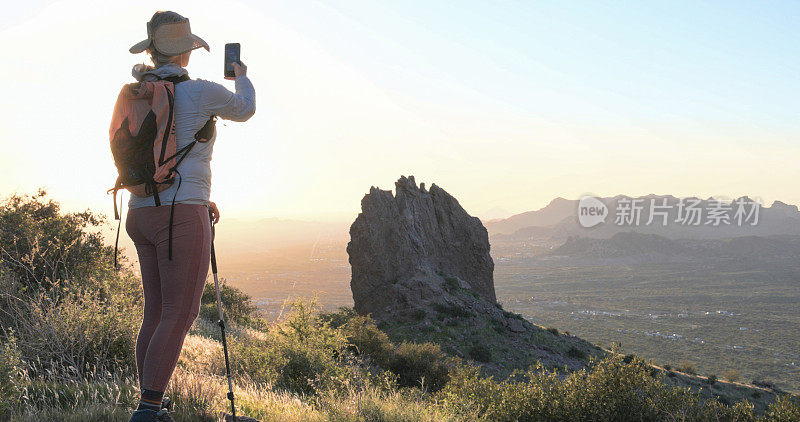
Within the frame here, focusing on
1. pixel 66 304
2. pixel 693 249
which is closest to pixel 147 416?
pixel 66 304

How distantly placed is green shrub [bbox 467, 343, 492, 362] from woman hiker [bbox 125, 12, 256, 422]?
27.0 meters

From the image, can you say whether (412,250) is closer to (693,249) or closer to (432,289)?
(432,289)

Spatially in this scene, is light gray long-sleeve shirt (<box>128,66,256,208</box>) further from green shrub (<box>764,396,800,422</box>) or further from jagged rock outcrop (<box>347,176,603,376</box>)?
jagged rock outcrop (<box>347,176,603,376</box>)

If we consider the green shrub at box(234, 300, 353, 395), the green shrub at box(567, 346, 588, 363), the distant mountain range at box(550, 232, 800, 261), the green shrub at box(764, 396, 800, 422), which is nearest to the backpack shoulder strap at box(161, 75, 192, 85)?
the green shrub at box(234, 300, 353, 395)

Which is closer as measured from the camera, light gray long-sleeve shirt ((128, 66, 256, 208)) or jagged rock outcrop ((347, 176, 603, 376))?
light gray long-sleeve shirt ((128, 66, 256, 208))

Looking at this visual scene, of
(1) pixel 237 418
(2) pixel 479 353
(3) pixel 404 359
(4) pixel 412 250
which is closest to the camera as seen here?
(1) pixel 237 418

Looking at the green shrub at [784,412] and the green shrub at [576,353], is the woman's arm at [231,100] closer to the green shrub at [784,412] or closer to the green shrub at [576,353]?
the green shrub at [784,412]

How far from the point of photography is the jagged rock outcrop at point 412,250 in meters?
33.5

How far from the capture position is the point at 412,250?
3619 cm

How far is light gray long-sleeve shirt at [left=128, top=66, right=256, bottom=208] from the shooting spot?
2.38 meters

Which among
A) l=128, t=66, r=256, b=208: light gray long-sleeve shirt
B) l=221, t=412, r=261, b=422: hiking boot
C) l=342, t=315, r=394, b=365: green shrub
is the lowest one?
l=342, t=315, r=394, b=365: green shrub

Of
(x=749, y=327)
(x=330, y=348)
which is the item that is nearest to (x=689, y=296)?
(x=749, y=327)

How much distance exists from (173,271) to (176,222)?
247mm

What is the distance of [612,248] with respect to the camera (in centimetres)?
19438
